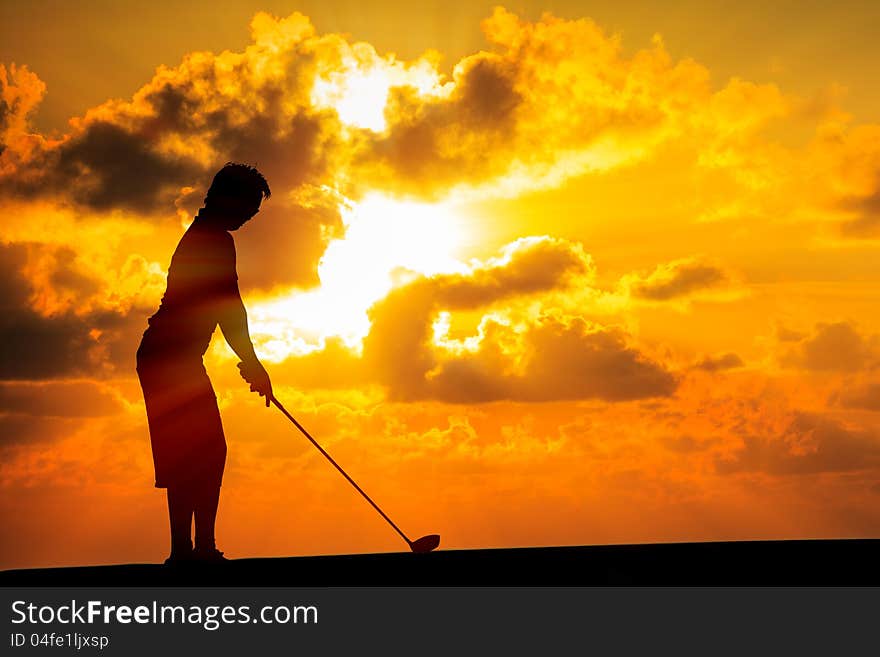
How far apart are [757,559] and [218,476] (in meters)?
4.34

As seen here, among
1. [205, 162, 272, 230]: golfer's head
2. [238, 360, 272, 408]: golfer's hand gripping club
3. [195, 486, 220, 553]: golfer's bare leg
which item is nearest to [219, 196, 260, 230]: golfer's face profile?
[205, 162, 272, 230]: golfer's head

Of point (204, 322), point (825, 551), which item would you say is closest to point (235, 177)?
point (204, 322)

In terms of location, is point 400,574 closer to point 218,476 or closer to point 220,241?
point 218,476

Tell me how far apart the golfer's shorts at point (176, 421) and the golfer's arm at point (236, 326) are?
34cm

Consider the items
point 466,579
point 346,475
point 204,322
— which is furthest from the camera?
point 346,475

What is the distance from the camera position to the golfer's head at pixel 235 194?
10.4 m

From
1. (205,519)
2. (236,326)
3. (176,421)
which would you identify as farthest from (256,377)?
(205,519)

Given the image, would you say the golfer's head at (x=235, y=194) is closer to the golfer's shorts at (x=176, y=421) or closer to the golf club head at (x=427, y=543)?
the golfer's shorts at (x=176, y=421)

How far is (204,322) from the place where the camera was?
10.4 m

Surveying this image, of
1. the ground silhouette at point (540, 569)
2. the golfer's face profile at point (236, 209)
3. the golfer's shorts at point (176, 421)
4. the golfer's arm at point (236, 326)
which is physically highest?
the golfer's face profile at point (236, 209)

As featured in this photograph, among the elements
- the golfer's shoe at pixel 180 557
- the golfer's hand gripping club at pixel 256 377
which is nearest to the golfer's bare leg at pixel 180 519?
the golfer's shoe at pixel 180 557

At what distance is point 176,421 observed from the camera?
1030 centimetres

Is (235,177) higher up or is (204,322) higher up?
(235,177)

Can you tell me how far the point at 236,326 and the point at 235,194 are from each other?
3.58 ft
